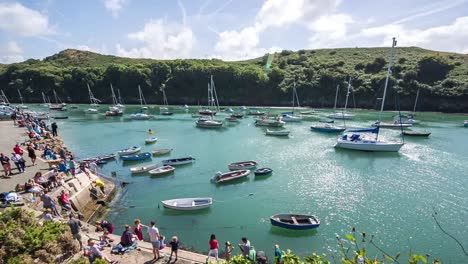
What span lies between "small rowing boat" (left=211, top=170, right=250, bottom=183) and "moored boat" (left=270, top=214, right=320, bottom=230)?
11985mm

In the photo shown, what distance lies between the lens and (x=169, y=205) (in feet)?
95.5

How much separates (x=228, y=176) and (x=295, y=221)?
13648 mm

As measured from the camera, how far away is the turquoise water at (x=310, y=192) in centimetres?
2495

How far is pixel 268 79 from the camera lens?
5797 inches

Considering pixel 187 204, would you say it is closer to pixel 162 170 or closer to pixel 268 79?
pixel 162 170

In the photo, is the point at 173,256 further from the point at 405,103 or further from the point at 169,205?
the point at 405,103

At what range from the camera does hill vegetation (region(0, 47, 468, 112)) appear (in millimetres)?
125250

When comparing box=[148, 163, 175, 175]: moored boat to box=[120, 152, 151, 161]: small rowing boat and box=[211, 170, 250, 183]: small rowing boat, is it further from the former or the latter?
box=[120, 152, 151, 161]: small rowing boat

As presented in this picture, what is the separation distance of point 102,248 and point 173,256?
410 cm

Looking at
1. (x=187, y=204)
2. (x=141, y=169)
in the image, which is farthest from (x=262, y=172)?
(x=141, y=169)

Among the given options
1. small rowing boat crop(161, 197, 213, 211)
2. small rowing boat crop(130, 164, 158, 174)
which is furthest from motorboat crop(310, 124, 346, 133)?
small rowing boat crop(161, 197, 213, 211)

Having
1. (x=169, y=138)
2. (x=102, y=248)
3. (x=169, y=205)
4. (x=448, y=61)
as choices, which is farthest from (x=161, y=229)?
(x=448, y=61)

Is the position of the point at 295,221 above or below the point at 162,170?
below

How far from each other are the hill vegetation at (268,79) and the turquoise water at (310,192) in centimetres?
6580
